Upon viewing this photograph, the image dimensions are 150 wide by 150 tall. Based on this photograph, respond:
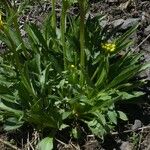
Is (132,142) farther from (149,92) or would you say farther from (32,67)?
(32,67)

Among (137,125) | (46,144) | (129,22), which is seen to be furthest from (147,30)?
(46,144)

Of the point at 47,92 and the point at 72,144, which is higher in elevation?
the point at 47,92

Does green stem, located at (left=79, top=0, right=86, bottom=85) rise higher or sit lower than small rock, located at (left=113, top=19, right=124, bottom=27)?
lower

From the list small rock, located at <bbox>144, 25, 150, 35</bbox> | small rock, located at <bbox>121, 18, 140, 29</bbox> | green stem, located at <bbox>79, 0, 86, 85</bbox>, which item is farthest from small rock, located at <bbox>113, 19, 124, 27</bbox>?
green stem, located at <bbox>79, 0, 86, 85</bbox>

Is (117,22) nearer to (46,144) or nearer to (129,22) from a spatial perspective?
(129,22)

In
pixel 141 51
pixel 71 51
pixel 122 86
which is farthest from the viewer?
pixel 141 51

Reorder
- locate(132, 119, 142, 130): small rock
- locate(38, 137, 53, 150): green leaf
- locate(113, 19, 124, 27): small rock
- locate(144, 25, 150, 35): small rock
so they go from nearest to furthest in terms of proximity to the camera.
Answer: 1. locate(38, 137, 53, 150): green leaf
2. locate(132, 119, 142, 130): small rock
3. locate(144, 25, 150, 35): small rock
4. locate(113, 19, 124, 27): small rock

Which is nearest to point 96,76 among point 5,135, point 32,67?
point 32,67

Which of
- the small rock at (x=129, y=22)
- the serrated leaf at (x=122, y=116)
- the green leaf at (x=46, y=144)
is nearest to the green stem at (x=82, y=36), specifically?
the serrated leaf at (x=122, y=116)

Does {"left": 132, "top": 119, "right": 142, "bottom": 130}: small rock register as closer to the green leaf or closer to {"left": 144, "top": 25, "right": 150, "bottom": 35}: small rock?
the green leaf
